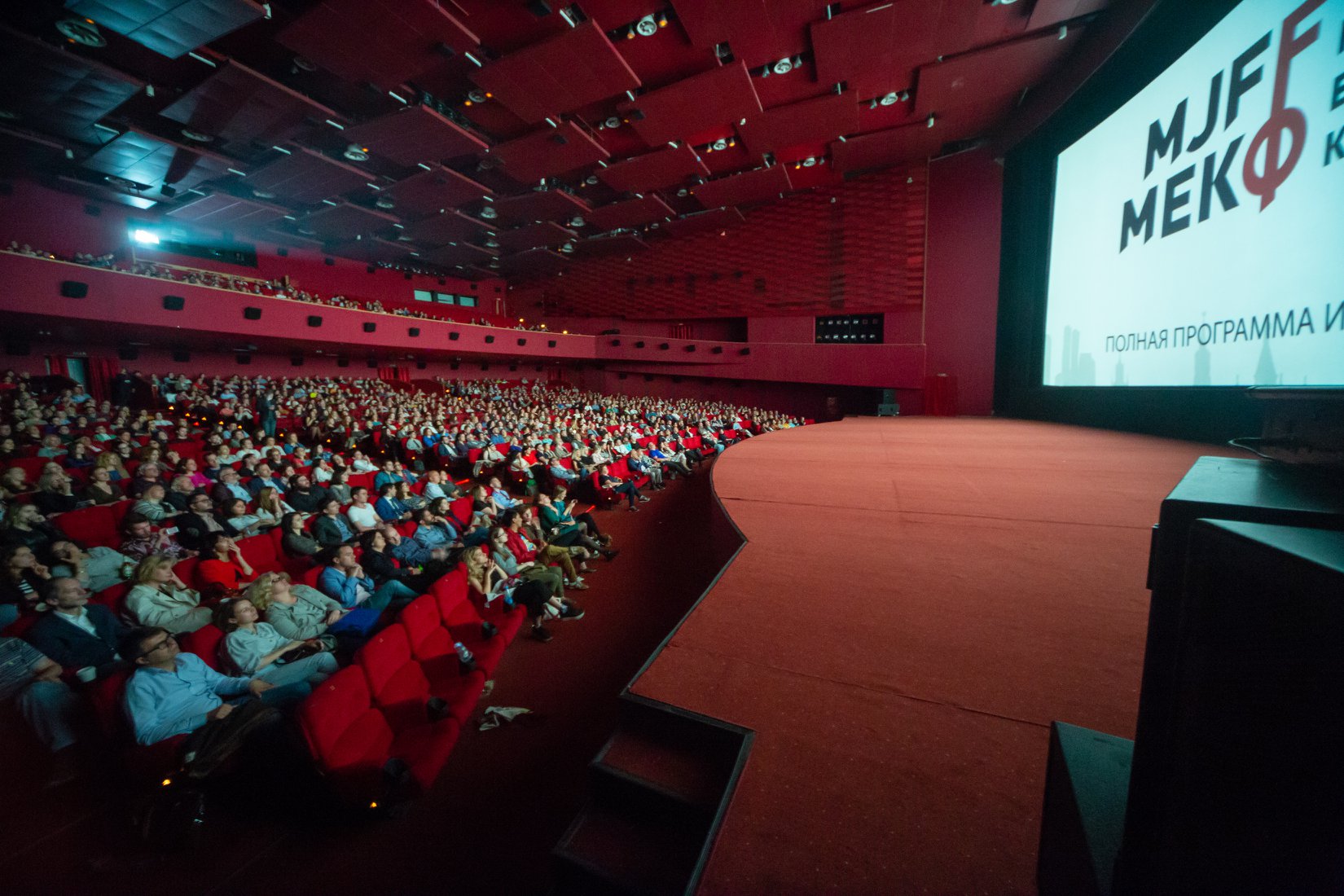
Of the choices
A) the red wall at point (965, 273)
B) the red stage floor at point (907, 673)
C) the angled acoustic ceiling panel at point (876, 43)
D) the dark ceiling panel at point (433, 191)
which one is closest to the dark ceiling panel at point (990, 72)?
the angled acoustic ceiling panel at point (876, 43)

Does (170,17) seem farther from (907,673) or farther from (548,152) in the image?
(907,673)

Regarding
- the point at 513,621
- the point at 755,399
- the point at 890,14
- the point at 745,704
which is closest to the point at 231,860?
the point at 513,621

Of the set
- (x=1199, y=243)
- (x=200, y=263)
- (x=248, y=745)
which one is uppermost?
(x=200, y=263)

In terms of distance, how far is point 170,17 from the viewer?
625cm

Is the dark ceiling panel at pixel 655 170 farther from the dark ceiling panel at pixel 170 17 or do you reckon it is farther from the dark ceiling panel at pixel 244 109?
the dark ceiling panel at pixel 170 17

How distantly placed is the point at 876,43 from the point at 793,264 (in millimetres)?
8015

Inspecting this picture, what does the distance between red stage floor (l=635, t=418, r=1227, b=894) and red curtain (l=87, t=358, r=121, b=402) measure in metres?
16.0

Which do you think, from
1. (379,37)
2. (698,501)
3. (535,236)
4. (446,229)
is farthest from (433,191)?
(698,501)

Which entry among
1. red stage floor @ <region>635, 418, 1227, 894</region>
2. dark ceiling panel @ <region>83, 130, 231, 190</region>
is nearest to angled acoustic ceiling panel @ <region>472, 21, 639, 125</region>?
dark ceiling panel @ <region>83, 130, 231, 190</region>

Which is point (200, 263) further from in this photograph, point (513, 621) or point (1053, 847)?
point (1053, 847)

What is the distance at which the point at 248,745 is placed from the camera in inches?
78.2

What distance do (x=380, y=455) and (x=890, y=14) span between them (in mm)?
10144

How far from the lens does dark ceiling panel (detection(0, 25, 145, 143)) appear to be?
22.5 feet

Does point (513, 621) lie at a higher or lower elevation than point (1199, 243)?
lower
